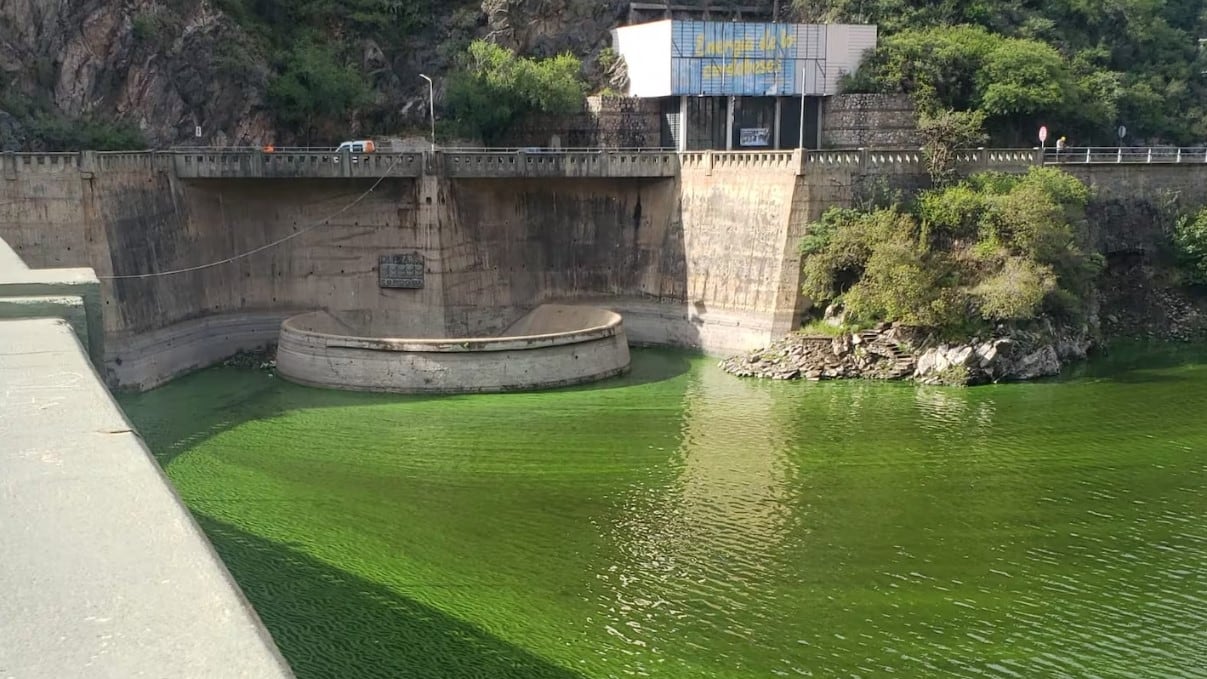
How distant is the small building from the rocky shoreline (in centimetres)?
1891

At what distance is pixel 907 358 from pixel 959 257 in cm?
490

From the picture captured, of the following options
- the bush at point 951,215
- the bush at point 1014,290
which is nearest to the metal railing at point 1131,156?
the bush at point 951,215

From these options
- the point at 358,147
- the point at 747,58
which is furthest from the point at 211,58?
the point at 747,58

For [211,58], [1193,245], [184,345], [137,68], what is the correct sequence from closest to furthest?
[184,345] → [1193,245] → [137,68] → [211,58]

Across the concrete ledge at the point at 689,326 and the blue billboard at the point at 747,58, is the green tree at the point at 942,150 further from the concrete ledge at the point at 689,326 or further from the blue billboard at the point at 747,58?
the blue billboard at the point at 747,58

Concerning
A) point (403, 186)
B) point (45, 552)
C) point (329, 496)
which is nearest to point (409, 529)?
point (329, 496)

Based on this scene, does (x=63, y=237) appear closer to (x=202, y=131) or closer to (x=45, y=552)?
Result: (x=202, y=131)

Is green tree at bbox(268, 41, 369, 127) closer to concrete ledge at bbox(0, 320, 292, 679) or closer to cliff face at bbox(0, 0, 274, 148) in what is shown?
cliff face at bbox(0, 0, 274, 148)

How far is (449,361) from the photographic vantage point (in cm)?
3784

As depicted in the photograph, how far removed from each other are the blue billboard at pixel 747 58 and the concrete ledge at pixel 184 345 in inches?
930

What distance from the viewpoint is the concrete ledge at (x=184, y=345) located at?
37625 mm

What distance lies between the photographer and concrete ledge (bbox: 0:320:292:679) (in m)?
4.84

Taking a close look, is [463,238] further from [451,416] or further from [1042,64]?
[1042,64]

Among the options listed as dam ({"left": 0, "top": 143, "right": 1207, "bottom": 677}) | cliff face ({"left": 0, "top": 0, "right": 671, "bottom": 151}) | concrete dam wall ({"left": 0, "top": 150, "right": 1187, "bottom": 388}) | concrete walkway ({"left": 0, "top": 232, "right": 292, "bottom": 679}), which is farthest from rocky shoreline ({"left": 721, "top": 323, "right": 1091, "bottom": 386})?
concrete walkway ({"left": 0, "top": 232, "right": 292, "bottom": 679})
